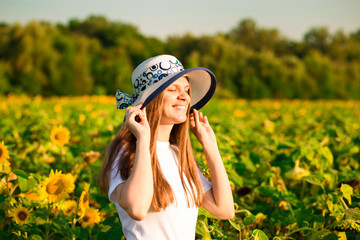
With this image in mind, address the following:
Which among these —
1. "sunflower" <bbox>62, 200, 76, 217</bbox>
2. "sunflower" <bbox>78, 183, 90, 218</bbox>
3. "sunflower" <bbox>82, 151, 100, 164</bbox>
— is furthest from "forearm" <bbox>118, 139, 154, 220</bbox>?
"sunflower" <bbox>82, 151, 100, 164</bbox>

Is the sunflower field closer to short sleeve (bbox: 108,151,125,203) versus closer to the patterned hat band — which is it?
short sleeve (bbox: 108,151,125,203)

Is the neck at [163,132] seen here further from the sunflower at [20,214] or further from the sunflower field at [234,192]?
the sunflower at [20,214]

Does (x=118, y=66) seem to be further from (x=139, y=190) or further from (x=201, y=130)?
(x=139, y=190)

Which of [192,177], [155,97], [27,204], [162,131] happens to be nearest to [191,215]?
[192,177]

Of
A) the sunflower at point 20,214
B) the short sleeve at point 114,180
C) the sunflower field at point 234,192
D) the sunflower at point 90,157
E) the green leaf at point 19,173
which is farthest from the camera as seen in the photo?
the sunflower at point 90,157

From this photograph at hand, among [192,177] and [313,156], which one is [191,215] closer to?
[192,177]

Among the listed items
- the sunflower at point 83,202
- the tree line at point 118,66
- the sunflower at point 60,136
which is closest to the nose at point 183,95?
the sunflower at point 83,202

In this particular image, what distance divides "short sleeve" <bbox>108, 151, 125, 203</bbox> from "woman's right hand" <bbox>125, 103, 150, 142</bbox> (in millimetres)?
140

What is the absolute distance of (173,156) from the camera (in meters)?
1.34

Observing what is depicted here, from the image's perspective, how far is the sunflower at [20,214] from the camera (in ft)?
5.31

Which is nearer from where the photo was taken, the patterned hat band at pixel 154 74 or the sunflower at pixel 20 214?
the patterned hat band at pixel 154 74

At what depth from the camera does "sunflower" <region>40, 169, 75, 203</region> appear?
1502 mm

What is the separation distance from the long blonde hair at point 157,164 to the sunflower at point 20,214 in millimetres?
493

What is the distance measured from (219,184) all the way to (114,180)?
13.7 inches
